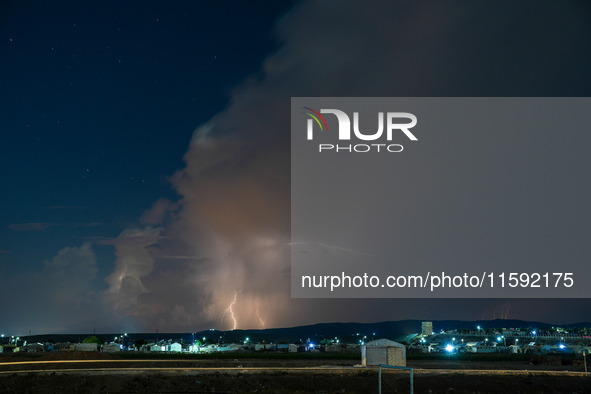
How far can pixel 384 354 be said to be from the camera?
148 feet

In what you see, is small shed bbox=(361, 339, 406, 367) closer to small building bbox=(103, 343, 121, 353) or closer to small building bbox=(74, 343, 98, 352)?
small building bbox=(103, 343, 121, 353)

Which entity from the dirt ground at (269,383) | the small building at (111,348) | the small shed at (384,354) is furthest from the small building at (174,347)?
the dirt ground at (269,383)

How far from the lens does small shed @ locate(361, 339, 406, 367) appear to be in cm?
4469

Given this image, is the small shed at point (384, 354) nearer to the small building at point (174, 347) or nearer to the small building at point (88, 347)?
the small building at point (174, 347)

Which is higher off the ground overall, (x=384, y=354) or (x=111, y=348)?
(x=384, y=354)

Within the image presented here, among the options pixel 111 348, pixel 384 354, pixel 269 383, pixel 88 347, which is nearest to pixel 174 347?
pixel 111 348

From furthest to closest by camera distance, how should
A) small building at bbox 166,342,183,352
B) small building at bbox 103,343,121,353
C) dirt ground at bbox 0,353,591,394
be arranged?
1. small building at bbox 166,342,183,352
2. small building at bbox 103,343,121,353
3. dirt ground at bbox 0,353,591,394

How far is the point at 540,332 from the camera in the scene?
138125 mm

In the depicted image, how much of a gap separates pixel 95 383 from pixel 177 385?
579 centimetres

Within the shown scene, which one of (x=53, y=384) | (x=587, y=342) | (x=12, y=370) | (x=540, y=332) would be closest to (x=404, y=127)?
(x=53, y=384)

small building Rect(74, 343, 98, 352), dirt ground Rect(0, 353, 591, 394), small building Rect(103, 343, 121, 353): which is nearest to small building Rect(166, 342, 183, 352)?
small building Rect(103, 343, 121, 353)

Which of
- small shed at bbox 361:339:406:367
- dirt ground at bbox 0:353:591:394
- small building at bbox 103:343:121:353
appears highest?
small shed at bbox 361:339:406:367

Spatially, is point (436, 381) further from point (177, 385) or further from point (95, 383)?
point (95, 383)

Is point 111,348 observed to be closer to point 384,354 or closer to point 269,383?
point 384,354
